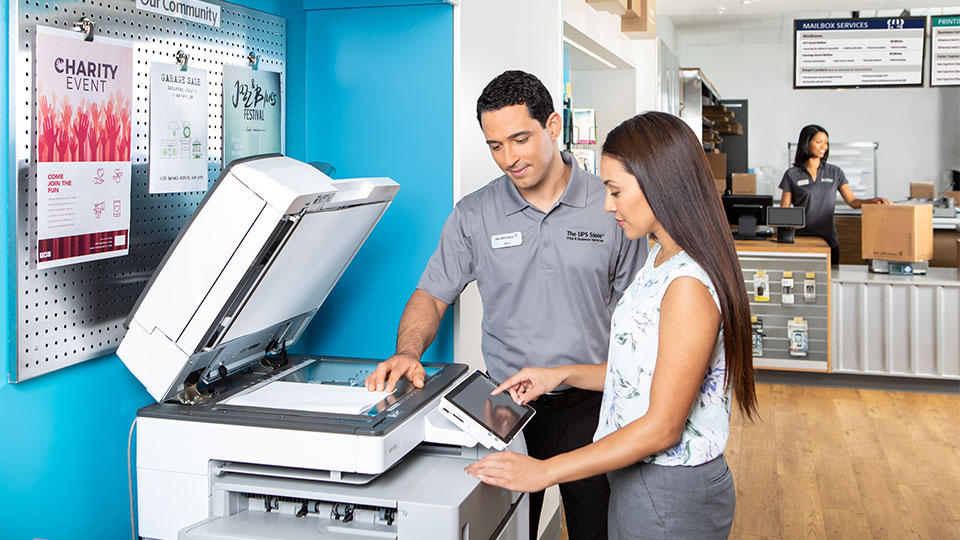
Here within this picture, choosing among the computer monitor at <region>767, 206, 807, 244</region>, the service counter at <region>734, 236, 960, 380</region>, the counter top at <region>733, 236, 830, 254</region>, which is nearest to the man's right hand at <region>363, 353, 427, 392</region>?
the counter top at <region>733, 236, 830, 254</region>

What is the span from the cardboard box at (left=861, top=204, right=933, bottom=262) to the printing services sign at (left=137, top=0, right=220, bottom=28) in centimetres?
493

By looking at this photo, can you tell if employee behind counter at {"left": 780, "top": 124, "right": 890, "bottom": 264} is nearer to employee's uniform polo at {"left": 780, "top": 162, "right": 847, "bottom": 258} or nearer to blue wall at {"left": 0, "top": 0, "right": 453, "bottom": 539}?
employee's uniform polo at {"left": 780, "top": 162, "right": 847, "bottom": 258}

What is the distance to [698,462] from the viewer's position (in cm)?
153

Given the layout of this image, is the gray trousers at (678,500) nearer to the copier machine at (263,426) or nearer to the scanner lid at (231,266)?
the copier machine at (263,426)

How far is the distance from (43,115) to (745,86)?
12.3 metres

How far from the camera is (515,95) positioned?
6.81ft

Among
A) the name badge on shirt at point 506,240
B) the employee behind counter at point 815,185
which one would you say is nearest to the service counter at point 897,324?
the employee behind counter at point 815,185

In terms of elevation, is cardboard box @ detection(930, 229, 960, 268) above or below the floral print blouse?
above

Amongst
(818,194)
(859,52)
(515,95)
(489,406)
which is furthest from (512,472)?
(859,52)

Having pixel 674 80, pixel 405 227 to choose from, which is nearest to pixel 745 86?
pixel 674 80

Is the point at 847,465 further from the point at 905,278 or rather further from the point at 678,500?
the point at 678,500

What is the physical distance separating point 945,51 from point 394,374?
297 inches

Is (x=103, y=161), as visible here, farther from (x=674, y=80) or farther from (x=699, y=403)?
(x=674, y=80)

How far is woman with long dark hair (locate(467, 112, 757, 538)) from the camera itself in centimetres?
145
